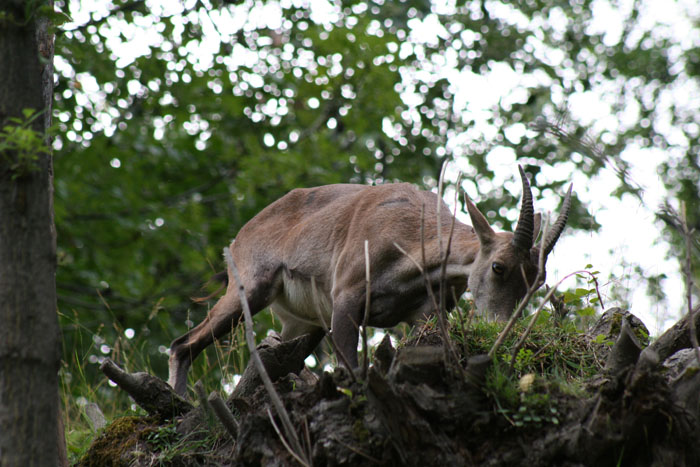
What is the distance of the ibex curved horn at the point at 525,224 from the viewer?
5781 mm

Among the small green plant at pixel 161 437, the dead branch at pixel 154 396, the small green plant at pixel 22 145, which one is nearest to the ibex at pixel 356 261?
the dead branch at pixel 154 396

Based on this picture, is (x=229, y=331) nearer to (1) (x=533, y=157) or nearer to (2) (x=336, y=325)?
(2) (x=336, y=325)

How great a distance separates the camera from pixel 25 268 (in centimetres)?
278

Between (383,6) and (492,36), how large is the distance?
3.79 m

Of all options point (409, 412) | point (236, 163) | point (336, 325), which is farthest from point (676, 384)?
point (236, 163)

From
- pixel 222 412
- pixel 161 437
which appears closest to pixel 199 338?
pixel 161 437

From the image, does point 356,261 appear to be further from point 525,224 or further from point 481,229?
point 525,224

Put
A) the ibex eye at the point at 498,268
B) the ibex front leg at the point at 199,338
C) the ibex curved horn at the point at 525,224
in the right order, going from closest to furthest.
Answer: the ibex curved horn at the point at 525,224 < the ibex eye at the point at 498,268 < the ibex front leg at the point at 199,338

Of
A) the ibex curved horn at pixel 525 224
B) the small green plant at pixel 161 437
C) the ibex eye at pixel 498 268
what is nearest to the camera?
the small green plant at pixel 161 437

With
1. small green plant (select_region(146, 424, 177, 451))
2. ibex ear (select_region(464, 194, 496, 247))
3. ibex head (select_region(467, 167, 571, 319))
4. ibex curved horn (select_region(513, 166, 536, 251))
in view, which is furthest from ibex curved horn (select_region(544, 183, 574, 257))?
small green plant (select_region(146, 424, 177, 451))

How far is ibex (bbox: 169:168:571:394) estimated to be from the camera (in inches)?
236

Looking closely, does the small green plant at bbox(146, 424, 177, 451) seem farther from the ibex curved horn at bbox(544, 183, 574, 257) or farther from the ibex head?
the ibex curved horn at bbox(544, 183, 574, 257)

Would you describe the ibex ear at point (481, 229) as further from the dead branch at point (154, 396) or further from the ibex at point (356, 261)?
the dead branch at point (154, 396)

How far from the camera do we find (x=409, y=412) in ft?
10.6
